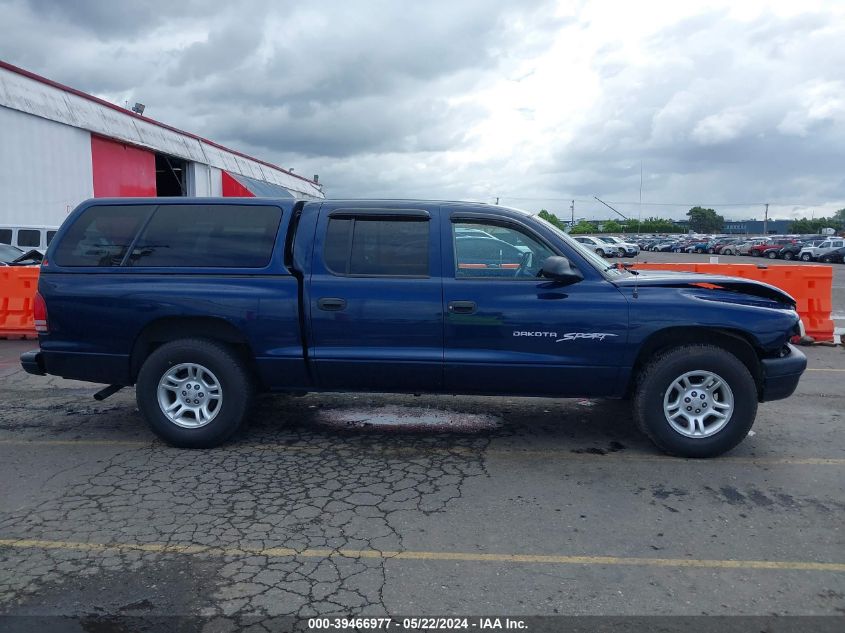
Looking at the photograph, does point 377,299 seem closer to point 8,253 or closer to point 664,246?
point 8,253

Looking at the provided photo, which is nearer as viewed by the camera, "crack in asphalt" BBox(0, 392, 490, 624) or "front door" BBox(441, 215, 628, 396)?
"crack in asphalt" BBox(0, 392, 490, 624)

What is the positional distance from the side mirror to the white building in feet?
47.7

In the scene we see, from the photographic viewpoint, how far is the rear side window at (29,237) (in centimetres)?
1549

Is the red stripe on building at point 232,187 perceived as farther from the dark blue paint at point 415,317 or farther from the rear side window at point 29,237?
the dark blue paint at point 415,317

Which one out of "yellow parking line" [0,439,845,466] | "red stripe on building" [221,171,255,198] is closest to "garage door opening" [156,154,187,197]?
"red stripe on building" [221,171,255,198]

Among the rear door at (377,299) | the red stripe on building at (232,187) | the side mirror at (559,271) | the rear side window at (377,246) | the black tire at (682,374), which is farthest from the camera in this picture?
the red stripe on building at (232,187)

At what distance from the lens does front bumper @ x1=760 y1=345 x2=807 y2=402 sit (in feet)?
16.5

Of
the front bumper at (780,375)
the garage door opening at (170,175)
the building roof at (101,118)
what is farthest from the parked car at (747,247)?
the front bumper at (780,375)

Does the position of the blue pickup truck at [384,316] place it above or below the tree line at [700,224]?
below

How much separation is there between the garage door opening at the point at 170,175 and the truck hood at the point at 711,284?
82.4ft

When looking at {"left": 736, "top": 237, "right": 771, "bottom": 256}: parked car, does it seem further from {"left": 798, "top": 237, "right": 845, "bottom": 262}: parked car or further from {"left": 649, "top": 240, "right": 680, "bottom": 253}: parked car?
{"left": 649, "top": 240, "right": 680, "bottom": 253}: parked car

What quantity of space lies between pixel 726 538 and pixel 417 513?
5.70ft

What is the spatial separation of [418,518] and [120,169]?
22541mm

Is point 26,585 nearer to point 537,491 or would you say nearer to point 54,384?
point 537,491
